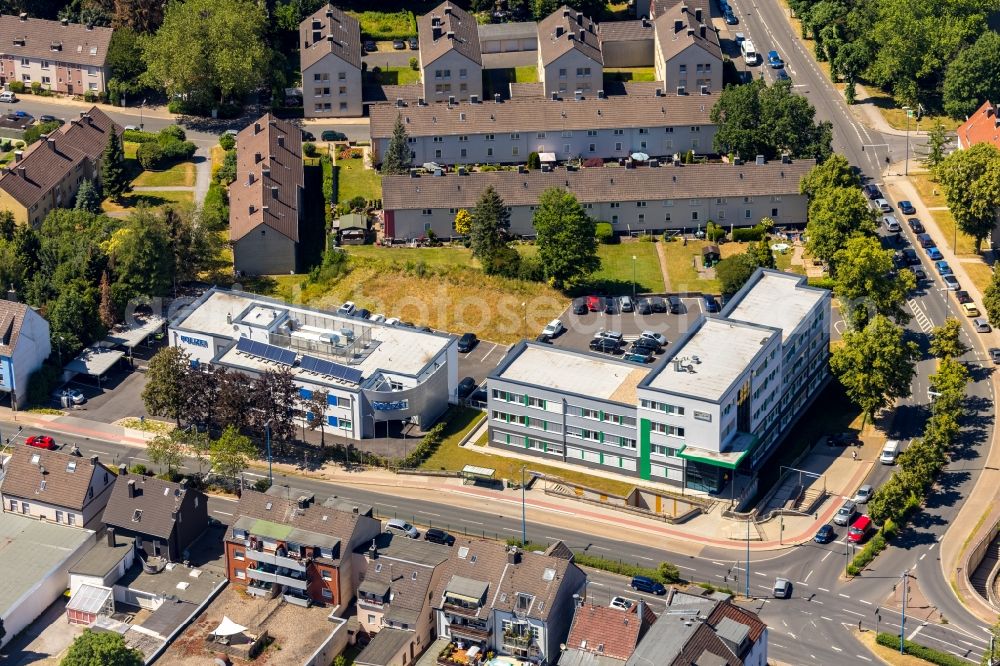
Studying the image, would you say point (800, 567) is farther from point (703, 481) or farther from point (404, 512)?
point (404, 512)

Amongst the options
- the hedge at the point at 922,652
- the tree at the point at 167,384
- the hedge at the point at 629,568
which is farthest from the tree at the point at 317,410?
the hedge at the point at 922,652

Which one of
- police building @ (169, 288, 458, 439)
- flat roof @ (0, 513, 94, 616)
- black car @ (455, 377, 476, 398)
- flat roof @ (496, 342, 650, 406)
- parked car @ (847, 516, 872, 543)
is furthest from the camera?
black car @ (455, 377, 476, 398)

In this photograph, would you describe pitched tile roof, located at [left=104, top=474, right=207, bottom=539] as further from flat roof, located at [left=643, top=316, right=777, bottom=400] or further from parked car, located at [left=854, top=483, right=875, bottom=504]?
parked car, located at [left=854, top=483, right=875, bottom=504]

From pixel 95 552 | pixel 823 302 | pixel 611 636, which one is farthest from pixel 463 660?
pixel 823 302

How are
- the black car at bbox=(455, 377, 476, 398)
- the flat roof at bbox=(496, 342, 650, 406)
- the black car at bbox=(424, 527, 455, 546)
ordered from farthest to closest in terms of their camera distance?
the black car at bbox=(455, 377, 476, 398) < the flat roof at bbox=(496, 342, 650, 406) < the black car at bbox=(424, 527, 455, 546)

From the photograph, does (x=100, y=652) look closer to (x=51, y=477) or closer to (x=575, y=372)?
(x=51, y=477)

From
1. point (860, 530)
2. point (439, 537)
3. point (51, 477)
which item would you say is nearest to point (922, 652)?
point (860, 530)

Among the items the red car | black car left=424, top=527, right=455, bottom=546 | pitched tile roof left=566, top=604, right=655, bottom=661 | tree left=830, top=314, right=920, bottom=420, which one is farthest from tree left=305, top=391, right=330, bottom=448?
tree left=830, top=314, right=920, bottom=420
